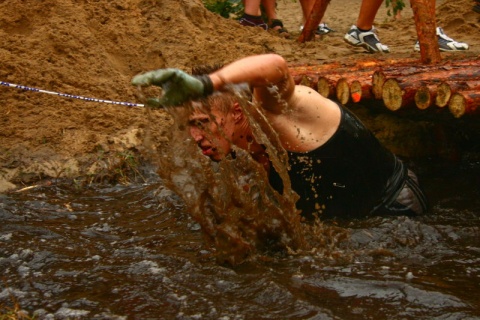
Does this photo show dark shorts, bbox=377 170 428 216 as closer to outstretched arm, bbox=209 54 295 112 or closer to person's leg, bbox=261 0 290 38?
outstretched arm, bbox=209 54 295 112

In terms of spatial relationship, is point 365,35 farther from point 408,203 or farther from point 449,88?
point 408,203

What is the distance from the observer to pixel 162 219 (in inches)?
171

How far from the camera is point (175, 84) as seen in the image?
9.10 ft

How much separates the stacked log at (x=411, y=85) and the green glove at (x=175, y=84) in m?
1.87

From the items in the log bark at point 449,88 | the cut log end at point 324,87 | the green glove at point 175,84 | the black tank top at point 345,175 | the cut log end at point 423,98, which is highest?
the green glove at point 175,84

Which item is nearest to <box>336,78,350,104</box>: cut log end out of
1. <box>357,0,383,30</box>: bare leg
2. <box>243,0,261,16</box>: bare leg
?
<box>357,0,383,30</box>: bare leg

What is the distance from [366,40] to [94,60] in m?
2.66

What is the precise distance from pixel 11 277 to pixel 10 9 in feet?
10.7

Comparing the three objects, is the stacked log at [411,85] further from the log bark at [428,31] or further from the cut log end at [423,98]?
the log bark at [428,31]

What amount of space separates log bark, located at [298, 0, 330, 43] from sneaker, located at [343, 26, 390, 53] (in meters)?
0.45

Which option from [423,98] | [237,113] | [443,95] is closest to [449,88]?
[443,95]

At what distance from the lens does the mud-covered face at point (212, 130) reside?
134 inches

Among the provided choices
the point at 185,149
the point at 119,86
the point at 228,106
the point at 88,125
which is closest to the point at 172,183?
the point at 185,149

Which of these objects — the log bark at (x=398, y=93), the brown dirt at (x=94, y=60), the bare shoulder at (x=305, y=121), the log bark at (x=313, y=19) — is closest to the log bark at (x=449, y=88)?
the log bark at (x=398, y=93)
